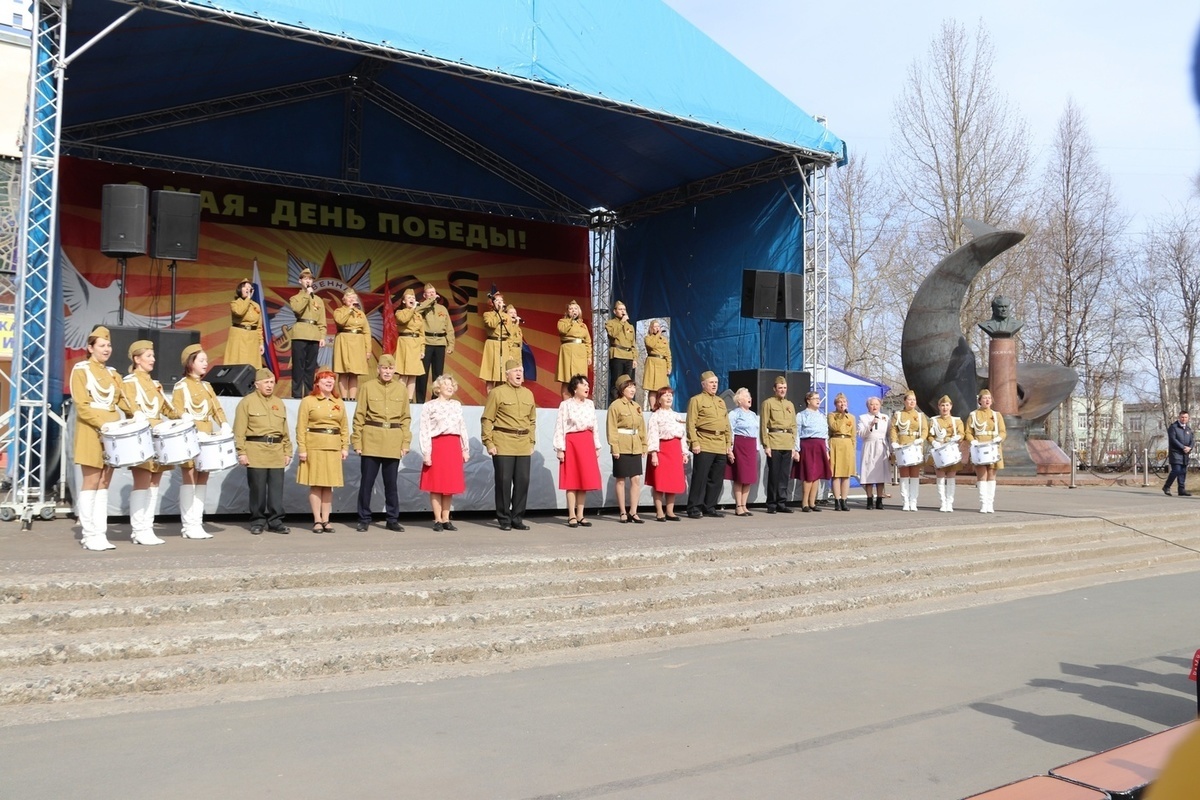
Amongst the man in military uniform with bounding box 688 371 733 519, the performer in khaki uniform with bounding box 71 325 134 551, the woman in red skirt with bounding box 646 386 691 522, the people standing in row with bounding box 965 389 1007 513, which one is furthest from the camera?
the people standing in row with bounding box 965 389 1007 513

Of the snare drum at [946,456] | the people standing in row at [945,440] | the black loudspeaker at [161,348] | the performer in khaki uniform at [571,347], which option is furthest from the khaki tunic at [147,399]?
the people standing in row at [945,440]

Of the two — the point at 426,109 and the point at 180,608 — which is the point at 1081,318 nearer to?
the point at 426,109

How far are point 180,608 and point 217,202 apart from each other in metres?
11.1

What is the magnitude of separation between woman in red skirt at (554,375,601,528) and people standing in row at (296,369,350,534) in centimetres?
218

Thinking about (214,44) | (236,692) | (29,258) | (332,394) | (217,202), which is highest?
(214,44)

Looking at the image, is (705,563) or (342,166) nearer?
(705,563)

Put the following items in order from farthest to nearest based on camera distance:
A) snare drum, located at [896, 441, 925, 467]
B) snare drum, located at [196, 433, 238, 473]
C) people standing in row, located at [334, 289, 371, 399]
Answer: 1. snare drum, located at [896, 441, 925, 467]
2. people standing in row, located at [334, 289, 371, 399]
3. snare drum, located at [196, 433, 238, 473]

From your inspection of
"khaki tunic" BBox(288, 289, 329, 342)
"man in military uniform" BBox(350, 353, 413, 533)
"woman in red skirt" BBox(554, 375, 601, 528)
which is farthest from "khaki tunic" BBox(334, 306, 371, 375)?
"woman in red skirt" BBox(554, 375, 601, 528)

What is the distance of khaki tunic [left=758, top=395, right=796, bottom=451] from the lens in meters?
12.2

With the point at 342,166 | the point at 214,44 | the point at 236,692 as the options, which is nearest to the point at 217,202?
the point at 342,166

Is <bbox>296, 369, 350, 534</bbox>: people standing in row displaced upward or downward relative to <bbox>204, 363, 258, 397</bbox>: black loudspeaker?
downward

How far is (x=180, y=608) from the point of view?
230 inches

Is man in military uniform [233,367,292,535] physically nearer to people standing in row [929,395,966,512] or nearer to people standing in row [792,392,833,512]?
people standing in row [792,392,833,512]

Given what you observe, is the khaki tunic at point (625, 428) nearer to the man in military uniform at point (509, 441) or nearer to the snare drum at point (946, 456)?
the man in military uniform at point (509, 441)
